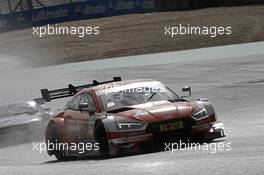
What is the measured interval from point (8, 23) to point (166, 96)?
41026 mm

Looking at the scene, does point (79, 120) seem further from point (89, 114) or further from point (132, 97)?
point (132, 97)

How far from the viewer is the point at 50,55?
41.8 meters

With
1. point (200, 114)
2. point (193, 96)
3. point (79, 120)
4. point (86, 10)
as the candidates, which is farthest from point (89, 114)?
point (86, 10)

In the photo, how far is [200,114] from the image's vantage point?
484 inches

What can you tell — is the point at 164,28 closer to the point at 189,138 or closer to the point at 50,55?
the point at 50,55

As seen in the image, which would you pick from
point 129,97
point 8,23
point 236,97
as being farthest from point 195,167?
point 8,23

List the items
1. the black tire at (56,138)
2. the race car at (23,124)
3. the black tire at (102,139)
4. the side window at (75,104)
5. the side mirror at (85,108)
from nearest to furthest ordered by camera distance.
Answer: the black tire at (102,139) < the side mirror at (85,108) < the side window at (75,104) < the black tire at (56,138) < the race car at (23,124)

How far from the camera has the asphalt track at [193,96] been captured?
952 centimetres

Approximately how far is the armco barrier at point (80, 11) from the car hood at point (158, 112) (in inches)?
1417

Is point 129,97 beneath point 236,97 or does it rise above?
above

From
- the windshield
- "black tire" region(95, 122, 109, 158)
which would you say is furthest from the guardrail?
"black tire" region(95, 122, 109, 158)

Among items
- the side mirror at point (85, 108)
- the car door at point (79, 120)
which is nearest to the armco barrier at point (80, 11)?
the car door at point (79, 120)

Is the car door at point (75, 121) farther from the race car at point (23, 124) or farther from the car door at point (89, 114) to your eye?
the race car at point (23, 124)

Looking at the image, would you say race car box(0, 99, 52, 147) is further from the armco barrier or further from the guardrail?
the armco barrier
